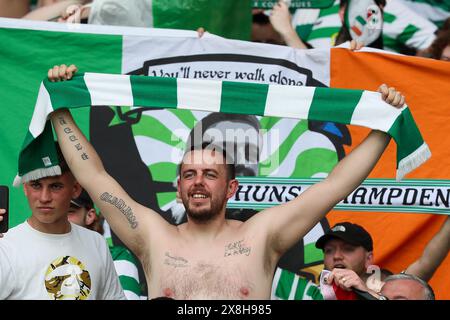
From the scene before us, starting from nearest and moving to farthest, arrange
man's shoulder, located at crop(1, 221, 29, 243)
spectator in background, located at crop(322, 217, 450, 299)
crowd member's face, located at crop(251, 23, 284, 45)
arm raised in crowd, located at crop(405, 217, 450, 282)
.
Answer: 1. man's shoulder, located at crop(1, 221, 29, 243)
2. spectator in background, located at crop(322, 217, 450, 299)
3. arm raised in crowd, located at crop(405, 217, 450, 282)
4. crowd member's face, located at crop(251, 23, 284, 45)

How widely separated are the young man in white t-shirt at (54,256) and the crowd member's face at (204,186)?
0.52 metres

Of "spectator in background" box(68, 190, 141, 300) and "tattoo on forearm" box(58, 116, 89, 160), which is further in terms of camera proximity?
"spectator in background" box(68, 190, 141, 300)

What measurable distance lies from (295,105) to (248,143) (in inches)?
43.6

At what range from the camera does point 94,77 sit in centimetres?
536

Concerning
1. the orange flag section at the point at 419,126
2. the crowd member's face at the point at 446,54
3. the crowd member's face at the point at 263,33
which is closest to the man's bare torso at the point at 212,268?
the orange flag section at the point at 419,126

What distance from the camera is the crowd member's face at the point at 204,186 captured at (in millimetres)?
5094

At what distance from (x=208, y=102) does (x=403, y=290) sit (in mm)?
1221

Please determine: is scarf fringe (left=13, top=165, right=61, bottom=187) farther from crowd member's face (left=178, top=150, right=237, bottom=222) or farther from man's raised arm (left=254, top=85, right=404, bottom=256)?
man's raised arm (left=254, top=85, right=404, bottom=256)

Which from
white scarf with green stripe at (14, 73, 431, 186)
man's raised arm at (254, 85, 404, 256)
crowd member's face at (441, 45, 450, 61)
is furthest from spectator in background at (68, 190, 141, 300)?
crowd member's face at (441, 45, 450, 61)

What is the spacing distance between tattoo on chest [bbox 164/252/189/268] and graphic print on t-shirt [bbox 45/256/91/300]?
15.2 inches

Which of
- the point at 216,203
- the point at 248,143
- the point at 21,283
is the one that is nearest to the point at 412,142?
the point at 216,203

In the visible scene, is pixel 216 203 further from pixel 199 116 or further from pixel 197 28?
pixel 197 28

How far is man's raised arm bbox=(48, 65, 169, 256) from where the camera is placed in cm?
514

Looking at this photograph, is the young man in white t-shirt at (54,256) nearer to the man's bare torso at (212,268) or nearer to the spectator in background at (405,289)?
the man's bare torso at (212,268)
